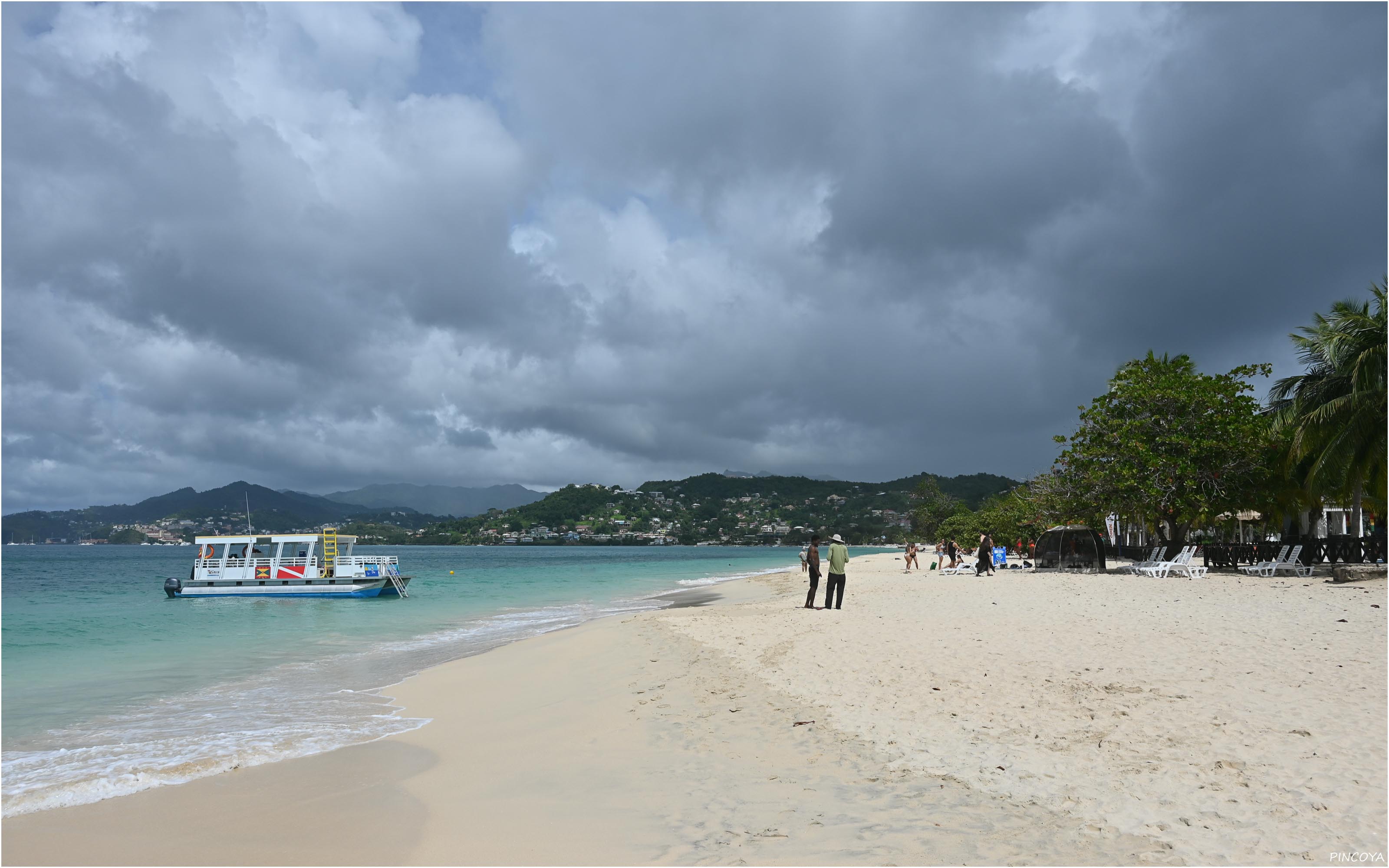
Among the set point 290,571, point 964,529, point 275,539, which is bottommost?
point 290,571

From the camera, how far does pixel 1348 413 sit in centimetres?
2212

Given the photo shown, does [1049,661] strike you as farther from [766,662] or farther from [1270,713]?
[766,662]

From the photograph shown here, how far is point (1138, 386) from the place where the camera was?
2920 cm

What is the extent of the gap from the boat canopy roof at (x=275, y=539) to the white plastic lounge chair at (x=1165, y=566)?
31.4m

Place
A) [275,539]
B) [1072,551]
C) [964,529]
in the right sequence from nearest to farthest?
[1072,551] < [275,539] < [964,529]

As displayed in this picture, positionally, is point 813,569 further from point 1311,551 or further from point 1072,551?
point 1072,551

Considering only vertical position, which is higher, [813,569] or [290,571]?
[813,569]

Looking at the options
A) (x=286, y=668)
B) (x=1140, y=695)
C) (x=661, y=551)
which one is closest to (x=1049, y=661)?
(x=1140, y=695)

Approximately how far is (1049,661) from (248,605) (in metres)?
33.2

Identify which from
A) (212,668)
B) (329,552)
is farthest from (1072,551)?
(329,552)

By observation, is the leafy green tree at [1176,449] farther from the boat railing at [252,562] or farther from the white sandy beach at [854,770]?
the boat railing at [252,562]

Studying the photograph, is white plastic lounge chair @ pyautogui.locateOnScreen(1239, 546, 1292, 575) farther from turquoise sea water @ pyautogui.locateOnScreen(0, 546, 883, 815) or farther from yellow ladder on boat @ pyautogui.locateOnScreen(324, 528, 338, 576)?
yellow ladder on boat @ pyautogui.locateOnScreen(324, 528, 338, 576)

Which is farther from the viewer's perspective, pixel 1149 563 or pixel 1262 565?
pixel 1149 563

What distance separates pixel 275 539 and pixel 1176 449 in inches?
1451
